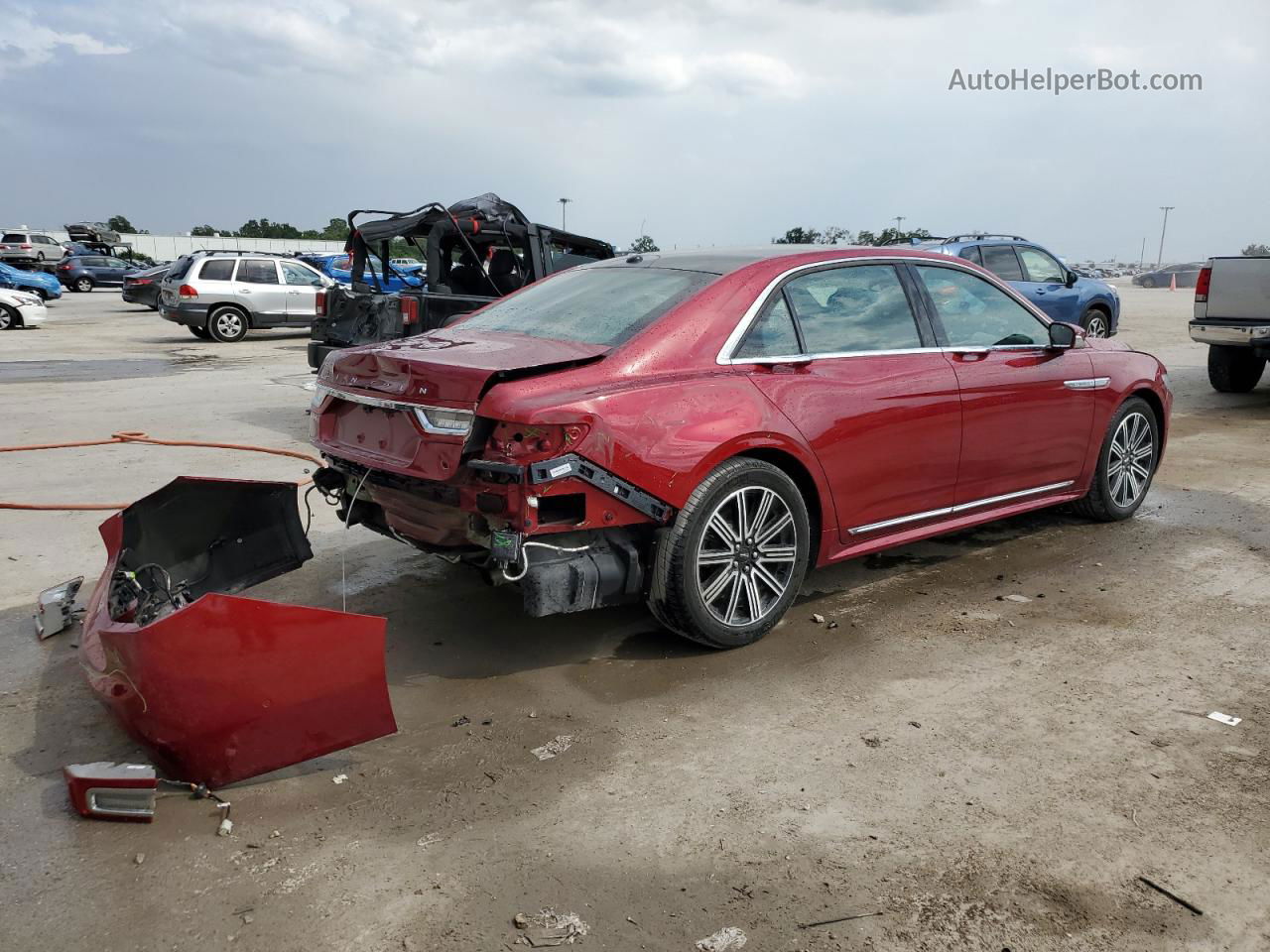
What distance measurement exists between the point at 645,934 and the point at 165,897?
1.29m

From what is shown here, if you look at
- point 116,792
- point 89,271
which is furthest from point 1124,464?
point 89,271

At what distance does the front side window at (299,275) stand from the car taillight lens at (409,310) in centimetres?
1267

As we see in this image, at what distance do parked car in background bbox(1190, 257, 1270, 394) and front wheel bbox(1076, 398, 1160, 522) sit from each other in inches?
227

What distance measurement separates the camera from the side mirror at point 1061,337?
575 cm

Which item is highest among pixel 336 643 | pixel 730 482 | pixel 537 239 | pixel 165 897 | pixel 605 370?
pixel 537 239

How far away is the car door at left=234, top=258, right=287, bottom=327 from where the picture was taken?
19.8 meters

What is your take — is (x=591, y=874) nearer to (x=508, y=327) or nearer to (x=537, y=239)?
(x=508, y=327)

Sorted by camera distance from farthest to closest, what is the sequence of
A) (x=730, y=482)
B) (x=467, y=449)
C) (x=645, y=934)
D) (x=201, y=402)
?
(x=201, y=402)
(x=730, y=482)
(x=467, y=449)
(x=645, y=934)

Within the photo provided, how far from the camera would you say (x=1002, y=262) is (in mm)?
13422

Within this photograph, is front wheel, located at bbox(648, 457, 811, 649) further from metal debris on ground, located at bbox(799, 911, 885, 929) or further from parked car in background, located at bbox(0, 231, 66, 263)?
parked car in background, located at bbox(0, 231, 66, 263)

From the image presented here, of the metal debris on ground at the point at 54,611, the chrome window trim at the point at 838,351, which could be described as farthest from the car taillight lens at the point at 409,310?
the chrome window trim at the point at 838,351

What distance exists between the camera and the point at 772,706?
4020mm

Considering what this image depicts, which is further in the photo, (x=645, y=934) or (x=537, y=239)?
(x=537, y=239)

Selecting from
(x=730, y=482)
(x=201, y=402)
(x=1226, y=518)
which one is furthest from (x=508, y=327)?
(x=201, y=402)
